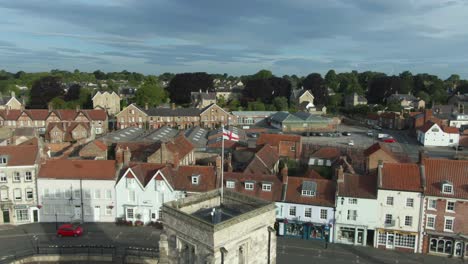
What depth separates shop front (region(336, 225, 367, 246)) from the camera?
35312mm

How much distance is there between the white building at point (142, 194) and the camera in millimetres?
37906

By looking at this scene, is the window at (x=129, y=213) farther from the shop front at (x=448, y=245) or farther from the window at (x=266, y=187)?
the shop front at (x=448, y=245)

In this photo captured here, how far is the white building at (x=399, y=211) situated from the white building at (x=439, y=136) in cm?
4641

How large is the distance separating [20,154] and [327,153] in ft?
129

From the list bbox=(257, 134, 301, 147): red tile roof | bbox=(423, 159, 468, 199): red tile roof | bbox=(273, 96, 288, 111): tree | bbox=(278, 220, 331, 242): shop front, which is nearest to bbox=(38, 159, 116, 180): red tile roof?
bbox=(278, 220, 331, 242): shop front

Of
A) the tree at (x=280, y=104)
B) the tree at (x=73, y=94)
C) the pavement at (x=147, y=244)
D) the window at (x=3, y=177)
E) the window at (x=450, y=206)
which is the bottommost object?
the pavement at (x=147, y=244)

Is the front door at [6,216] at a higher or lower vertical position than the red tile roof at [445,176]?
lower

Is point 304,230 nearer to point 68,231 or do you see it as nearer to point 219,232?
point 219,232

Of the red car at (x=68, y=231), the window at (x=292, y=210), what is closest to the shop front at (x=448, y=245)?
the window at (x=292, y=210)

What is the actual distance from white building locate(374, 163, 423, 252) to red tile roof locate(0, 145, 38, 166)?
35.8m

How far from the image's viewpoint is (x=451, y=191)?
33.3 m

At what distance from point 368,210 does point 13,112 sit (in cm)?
8491

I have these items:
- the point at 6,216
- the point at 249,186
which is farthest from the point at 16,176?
the point at 249,186

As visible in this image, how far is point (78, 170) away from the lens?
39250 millimetres
